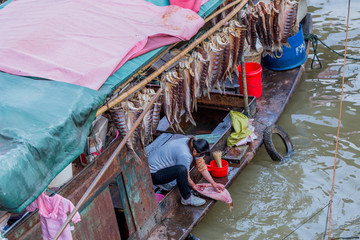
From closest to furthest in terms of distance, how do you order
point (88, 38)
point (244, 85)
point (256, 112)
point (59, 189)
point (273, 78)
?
point (59, 189)
point (88, 38)
point (244, 85)
point (256, 112)
point (273, 78)

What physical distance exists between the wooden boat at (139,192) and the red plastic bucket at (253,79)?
0.25 m

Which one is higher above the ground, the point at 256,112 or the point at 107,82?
the point at 107,82

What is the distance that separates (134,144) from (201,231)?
2.45m

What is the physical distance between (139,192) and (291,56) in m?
6.30

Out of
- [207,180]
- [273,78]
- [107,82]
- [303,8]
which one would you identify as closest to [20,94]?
[107,82]

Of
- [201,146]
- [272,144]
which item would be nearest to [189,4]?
[201,146]

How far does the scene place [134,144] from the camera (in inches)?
234

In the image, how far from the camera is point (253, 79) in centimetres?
988

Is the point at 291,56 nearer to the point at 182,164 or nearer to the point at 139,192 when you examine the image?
the point at 182,164

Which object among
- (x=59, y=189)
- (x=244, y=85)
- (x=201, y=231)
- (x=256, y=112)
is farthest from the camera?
(x=256, y=112)

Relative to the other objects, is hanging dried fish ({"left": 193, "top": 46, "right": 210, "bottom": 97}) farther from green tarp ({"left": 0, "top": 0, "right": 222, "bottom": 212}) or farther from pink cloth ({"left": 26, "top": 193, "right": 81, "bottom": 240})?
pink cloth ({"left": 26, "top": 193, "right": 81, "bottom": 240})

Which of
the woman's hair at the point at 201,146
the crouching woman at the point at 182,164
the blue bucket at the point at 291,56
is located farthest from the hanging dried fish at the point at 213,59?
the blue bucket at the point at 291,56

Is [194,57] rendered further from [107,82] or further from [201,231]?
[201,231]

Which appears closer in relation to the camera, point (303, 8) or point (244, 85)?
point (244, 85)
